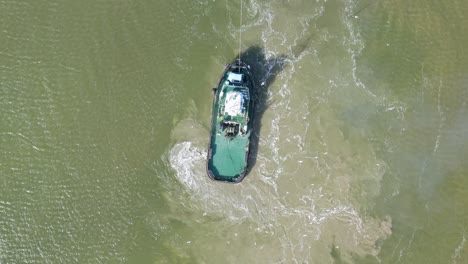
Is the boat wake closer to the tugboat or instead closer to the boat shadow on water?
the boat shadow on water

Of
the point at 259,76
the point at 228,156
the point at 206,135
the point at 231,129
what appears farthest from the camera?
the point at 259,76

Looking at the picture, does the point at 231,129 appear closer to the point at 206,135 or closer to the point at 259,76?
the point at 206,135

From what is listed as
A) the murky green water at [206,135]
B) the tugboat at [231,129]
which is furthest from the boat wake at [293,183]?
the tugboat at [231,129]

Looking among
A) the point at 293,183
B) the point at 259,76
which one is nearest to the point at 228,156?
the point at 293,183

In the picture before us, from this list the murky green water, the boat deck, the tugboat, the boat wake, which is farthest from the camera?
the boat wake

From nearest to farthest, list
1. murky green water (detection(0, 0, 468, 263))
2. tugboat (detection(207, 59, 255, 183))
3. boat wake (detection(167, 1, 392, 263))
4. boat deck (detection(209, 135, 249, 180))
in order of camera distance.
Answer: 1. tugboat (detection(207, 59, 255, 183))
2. boat deck (detection(209, 135, 249, 180))
3. murky green water (detection(0, 0, 468, 263))
4. boat wake (detection(167, 1, 392, 263))

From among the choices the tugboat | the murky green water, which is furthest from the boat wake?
the tugboat

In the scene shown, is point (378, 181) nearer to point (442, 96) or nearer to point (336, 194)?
point (336, 194)

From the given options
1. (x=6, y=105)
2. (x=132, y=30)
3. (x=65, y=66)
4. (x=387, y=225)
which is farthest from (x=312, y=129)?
(x=6, y=105)
